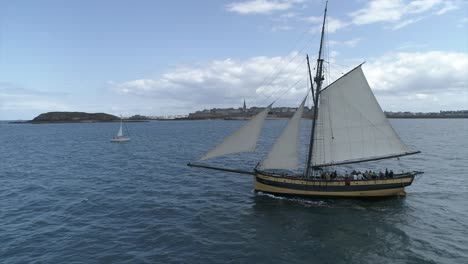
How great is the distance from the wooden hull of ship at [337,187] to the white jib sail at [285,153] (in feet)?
4.76

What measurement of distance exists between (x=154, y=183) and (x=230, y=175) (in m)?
10.8

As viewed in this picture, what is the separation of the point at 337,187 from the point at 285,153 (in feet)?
20.0

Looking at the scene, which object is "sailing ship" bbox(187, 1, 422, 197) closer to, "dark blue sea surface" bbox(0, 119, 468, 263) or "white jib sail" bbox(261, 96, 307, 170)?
"white jib sail" bbox(261, 96, 307, 170)

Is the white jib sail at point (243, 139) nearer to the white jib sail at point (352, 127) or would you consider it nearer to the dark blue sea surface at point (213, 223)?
the dark blue sea surface at point (213, 223)

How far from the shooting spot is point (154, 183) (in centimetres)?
3778

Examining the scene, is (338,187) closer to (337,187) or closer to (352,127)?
(337,187)

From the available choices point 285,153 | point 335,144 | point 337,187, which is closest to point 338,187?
point 337,187

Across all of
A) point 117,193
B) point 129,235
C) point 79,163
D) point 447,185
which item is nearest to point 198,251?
point 129,235

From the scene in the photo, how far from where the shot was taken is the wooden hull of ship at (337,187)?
3006 centimetres

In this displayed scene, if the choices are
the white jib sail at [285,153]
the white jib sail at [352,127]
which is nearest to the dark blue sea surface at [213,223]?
the white jib sail at [285,153]

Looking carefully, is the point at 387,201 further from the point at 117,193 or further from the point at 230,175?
the point at 117,193

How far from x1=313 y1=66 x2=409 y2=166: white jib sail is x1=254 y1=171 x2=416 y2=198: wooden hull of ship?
113 inches

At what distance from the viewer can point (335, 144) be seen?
32219mm

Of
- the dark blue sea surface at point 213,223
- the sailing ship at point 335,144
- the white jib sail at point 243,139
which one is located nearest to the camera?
the dark blue sea surface at point 213,223
